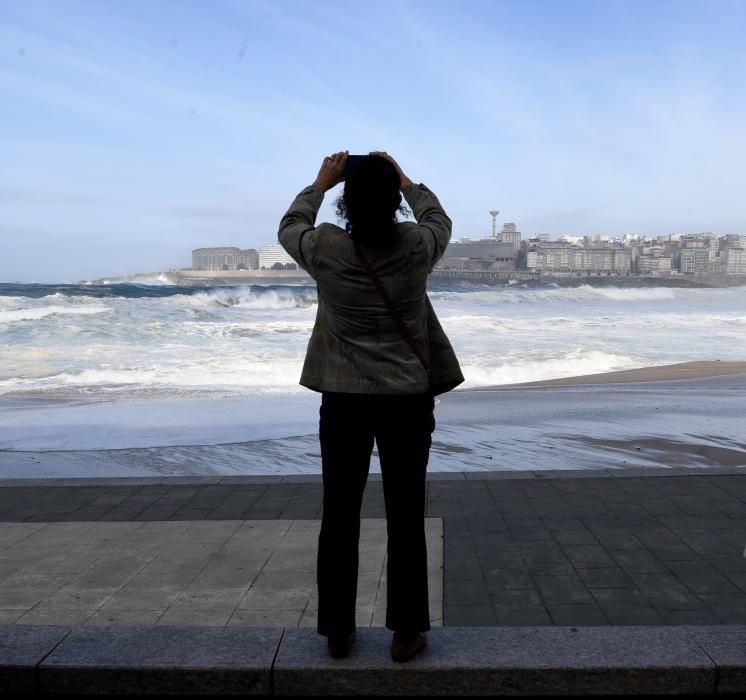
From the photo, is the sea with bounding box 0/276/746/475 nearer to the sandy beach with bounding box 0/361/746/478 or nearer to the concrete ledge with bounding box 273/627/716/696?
the sandy beach with bounding box 0/361/746/478

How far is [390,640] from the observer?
10.7 ft

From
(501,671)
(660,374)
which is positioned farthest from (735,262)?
(501,671)

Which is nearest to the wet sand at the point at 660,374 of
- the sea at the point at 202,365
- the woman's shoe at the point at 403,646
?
the sea at the point at 202,365

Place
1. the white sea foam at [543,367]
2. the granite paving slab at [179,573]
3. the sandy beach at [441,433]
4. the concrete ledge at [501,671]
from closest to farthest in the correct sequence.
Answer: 1. the concrete ledge at [501,671]
2. the granite paving slab at [179,573]
3. the sandy beach at [441,433]
4. the white sea foam at [543,367]

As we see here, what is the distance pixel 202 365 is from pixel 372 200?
1509 centimetres

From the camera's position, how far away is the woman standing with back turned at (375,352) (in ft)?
9.30

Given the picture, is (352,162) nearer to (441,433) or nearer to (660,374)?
(441,433)

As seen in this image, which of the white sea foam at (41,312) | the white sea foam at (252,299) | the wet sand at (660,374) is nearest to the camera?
the wet sand at (660,374)

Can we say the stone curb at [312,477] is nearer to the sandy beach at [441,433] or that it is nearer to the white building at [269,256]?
the sandy beach at [441,433]

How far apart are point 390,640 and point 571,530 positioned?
7.29 ft

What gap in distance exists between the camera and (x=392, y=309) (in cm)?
284

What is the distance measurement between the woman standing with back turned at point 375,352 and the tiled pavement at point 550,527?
98 cm

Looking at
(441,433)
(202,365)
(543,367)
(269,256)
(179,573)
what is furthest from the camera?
(269,256)

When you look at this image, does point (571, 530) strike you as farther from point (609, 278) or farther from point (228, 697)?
point (609, 278)
